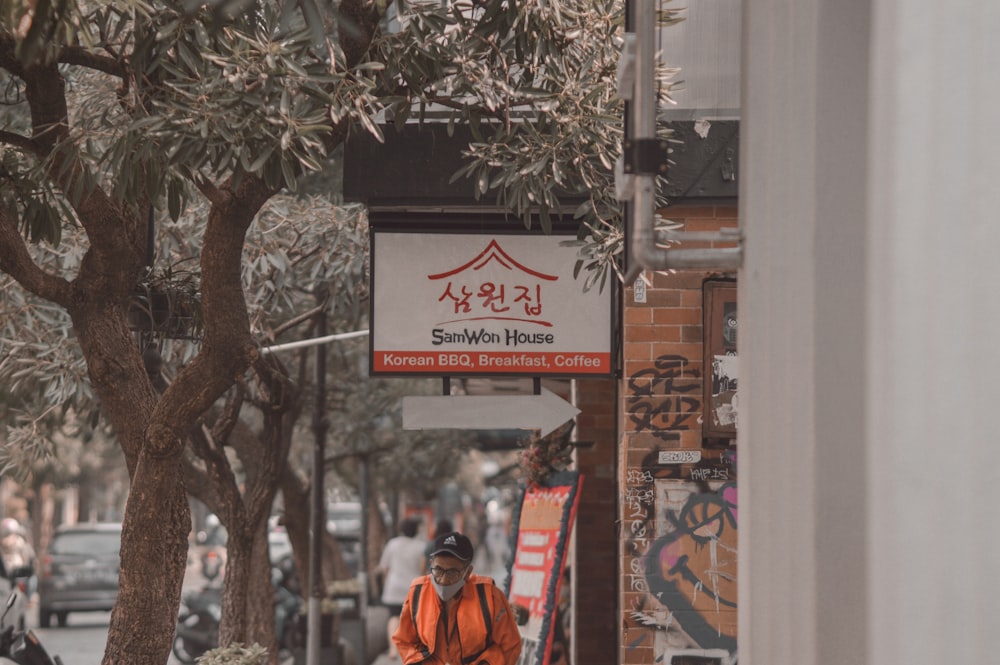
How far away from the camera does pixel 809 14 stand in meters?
3.68

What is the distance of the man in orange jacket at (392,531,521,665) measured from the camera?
7731mm

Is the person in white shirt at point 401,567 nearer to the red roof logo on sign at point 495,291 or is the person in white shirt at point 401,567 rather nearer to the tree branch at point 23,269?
the red roof logo on sign at point 495,291

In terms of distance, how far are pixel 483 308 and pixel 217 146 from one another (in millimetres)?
2851

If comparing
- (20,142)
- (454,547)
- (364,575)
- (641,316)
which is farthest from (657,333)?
(364,575)

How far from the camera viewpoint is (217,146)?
658 cm

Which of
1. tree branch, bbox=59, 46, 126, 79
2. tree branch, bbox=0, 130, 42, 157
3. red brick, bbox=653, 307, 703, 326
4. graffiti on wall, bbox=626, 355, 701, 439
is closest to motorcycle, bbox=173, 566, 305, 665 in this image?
graffiti on wall, bbox=626, 355, 701, 439

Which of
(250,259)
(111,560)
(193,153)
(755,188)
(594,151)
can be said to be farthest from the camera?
(111,560)

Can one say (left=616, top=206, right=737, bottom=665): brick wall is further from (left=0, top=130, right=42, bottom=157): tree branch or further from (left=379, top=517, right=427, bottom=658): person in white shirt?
(left=379, top=517, right=427, bottom=658): person in white shirt

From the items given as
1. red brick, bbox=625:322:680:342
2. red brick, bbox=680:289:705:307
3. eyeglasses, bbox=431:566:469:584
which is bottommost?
eyeglasses, bbox=431:566:469:584

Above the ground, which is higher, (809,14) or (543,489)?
(809,14)

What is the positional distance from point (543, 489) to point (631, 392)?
267 centimetres

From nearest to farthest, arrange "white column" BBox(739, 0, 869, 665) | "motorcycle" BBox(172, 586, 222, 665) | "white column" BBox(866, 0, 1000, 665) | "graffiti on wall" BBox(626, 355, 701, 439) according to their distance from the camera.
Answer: "white column" BBox(866, 0, 1000, 665), "white column" BBox(739, 0, 869, 665), "graffiti on wall" BBox(626, 355, 701, 439), "motorcycle" BBox(172, 586, 222, 665)

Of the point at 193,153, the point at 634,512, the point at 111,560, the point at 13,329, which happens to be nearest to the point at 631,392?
the point at 634,512

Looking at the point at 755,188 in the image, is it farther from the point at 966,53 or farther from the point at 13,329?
the point at 13,329
